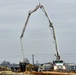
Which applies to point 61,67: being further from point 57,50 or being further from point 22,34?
point 22,34

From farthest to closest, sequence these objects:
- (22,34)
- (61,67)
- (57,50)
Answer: (22,34) < (57,50) < (61,67)

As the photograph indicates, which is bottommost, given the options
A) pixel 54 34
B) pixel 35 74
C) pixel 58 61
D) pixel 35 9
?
pixel 35 74

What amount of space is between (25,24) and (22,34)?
2763 millimetres

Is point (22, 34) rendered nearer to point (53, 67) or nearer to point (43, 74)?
point (53, 67)

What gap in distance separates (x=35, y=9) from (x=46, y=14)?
366 cm

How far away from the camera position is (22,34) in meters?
107

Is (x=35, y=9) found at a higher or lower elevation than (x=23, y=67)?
higher

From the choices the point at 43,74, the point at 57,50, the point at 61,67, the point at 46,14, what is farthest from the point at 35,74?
the point at 46,14

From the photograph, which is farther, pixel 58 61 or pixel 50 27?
pixel 50 27

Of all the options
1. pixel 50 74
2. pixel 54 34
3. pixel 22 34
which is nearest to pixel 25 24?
pixel 22 34

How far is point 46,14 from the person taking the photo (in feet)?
348

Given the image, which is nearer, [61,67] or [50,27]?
[61,67]

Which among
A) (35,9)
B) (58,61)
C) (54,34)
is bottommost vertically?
(58,61)

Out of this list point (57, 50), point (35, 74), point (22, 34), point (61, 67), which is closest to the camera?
point (35, 74)
